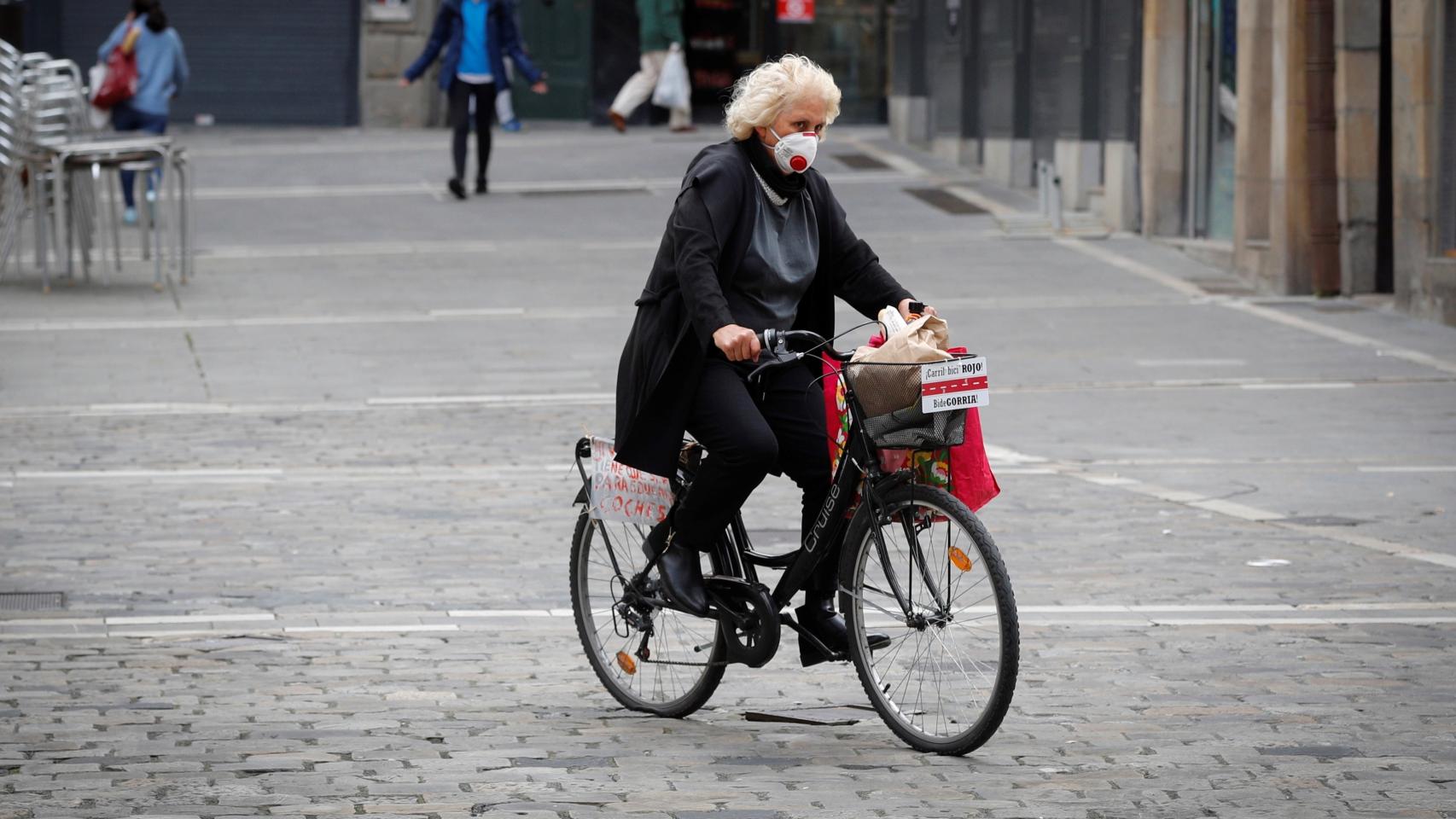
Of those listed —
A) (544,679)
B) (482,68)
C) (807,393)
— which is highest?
(482,68)

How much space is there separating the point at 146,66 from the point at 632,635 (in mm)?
15036

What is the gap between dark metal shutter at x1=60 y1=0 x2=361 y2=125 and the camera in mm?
30469

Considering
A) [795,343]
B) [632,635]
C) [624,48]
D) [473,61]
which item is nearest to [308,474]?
[632,635]

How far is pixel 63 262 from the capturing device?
17.6m

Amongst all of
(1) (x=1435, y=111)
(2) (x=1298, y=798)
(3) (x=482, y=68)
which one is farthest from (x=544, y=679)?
(3) (x=482, y=68)

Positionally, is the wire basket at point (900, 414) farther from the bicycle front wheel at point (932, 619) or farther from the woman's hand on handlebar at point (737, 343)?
the woman's hand on handlebar at point (737, 343)

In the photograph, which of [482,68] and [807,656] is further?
[482,68]

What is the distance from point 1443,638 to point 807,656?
7.22ft

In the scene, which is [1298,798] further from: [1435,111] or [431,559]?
[1435,111]

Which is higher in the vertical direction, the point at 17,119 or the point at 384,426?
the point at 17,119

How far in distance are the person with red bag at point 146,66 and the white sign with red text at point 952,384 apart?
15.6 m

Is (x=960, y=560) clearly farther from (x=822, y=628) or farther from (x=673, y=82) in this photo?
(x=673, y=82)

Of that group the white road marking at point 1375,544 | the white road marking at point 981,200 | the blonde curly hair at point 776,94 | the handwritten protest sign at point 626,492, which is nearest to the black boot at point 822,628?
the handwritten protest sign at point 626,492

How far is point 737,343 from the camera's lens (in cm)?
541
